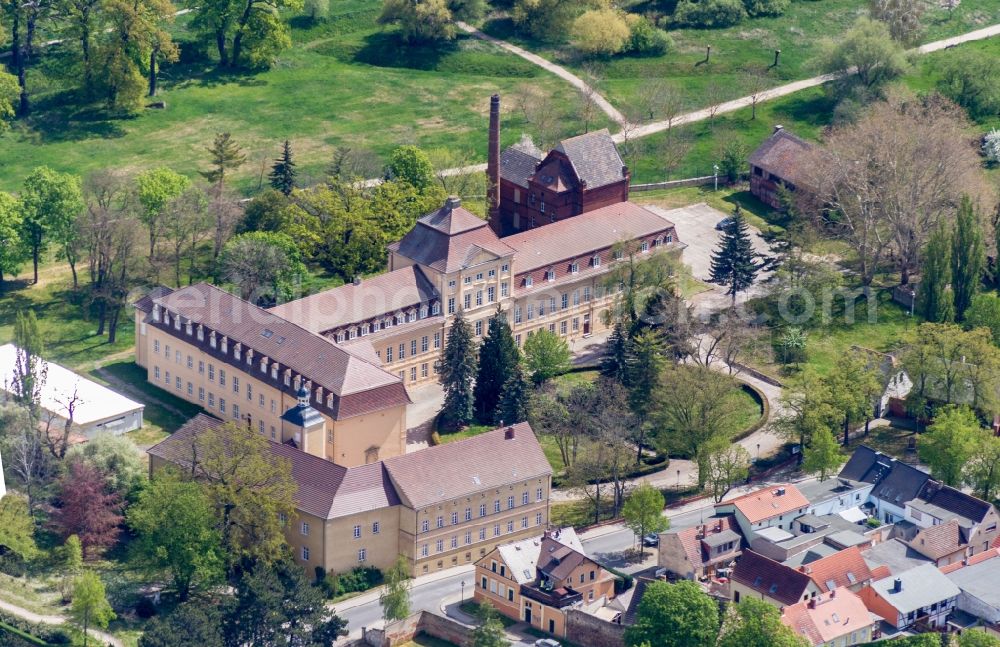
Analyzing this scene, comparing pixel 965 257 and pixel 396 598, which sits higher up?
pixel 965 257

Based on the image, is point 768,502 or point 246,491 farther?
point 768,502

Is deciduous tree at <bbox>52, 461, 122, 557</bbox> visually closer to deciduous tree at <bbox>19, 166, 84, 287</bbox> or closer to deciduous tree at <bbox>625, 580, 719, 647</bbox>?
deciduous tree at <bbox>625, 580, 719, 647</bbox>

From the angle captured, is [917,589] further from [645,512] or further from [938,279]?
[938,279]

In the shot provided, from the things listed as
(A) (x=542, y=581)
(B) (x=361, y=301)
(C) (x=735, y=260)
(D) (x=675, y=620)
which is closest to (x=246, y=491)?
(A) (x=542, y=581)

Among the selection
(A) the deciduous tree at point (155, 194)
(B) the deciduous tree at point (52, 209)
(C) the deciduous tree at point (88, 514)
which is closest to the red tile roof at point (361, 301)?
(A) the deciduous tree at point (155, 194)

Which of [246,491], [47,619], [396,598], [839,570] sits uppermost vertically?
[246,491]

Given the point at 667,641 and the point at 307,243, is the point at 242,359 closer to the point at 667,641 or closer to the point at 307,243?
the point at 307,243
